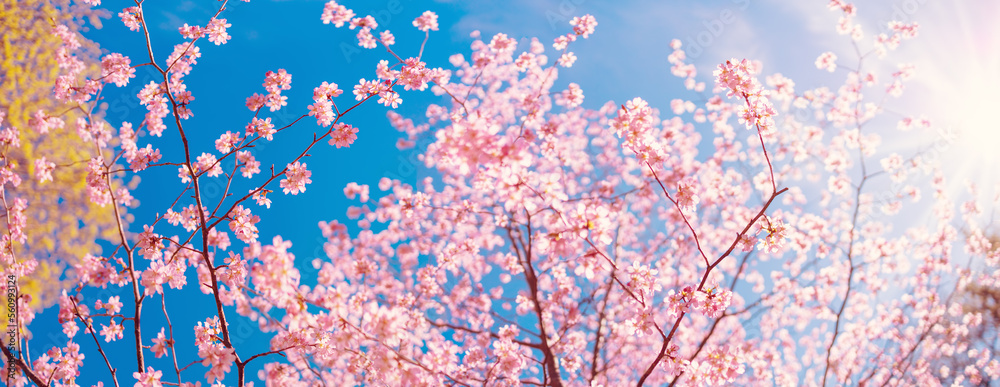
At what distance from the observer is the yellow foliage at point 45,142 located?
23.4 ft

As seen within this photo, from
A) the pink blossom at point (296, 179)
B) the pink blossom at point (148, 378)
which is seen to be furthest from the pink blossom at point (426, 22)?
the pink blossom at point (148, 378)

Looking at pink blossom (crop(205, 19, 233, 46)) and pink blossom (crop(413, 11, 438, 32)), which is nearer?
pink blossom (crop(205, 19, 233, 46))

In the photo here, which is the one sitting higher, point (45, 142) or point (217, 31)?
point (45, 142)

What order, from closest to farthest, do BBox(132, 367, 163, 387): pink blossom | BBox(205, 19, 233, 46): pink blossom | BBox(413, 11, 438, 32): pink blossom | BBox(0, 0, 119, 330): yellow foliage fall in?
BBox(132, 367, 163, 387): pink blossom, BBox(205, 19, 233, 46): pink blossom, BBox(413, 11, 438, 32): pink blossom, BBox(0, 0, 119, 330): yellow foliage

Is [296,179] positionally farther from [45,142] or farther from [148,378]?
[45,142]

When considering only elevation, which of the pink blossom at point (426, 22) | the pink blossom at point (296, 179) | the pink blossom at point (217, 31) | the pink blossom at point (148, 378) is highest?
the pink blossom at point (426, 22)

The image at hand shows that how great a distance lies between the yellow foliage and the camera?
7145mm

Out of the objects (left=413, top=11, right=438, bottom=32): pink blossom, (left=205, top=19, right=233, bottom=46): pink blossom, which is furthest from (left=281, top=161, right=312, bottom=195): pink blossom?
(left=413, top=11, right=438, bottom=32): pink blossom

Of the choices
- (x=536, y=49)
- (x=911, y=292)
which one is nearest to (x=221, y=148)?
(x=536, y=49)

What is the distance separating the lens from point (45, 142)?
723 cm

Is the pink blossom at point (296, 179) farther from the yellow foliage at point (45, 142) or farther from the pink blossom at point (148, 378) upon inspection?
the yellow foliage at point (45, 142)

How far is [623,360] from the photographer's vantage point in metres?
9.52

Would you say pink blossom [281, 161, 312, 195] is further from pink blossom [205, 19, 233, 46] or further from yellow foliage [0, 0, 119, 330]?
yellow foliage [0, 0, 119, 330]

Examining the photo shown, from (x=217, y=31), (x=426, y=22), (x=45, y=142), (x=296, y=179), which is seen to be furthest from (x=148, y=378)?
(x=45, y=142)
